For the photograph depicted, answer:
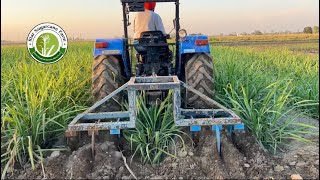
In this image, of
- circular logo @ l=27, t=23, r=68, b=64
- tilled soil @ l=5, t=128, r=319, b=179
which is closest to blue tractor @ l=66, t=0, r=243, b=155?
tilled soil @ l=5, t=128, r=319, b=179

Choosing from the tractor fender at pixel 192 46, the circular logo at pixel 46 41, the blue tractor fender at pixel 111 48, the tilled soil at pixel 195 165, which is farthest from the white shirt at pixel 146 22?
the tilled soil at pixel 195 165

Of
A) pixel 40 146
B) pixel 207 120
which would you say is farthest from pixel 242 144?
pixel 40 146

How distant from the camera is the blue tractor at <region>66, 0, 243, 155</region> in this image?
3.20 metres

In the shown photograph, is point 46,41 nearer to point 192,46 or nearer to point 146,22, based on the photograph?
point 146,22

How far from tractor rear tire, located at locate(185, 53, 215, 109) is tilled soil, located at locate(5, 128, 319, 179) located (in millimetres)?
728

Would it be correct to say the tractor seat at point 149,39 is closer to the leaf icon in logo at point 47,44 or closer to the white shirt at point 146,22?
the white shirt at point 146,22

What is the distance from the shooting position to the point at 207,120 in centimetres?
315

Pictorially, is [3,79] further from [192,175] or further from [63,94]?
[192,175]

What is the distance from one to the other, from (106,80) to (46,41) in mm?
1393

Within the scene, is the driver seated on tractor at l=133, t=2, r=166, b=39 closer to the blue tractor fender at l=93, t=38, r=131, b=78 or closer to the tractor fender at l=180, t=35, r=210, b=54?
the blue tractor fender at l=93, t=38, r=131, b=78

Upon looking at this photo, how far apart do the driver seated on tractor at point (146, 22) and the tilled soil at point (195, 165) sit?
1.84 m

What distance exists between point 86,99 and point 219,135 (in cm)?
195

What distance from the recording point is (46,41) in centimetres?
482

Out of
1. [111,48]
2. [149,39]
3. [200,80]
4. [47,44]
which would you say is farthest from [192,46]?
[47,44]
